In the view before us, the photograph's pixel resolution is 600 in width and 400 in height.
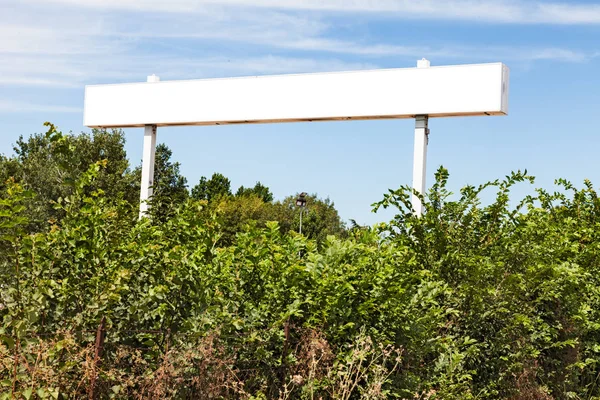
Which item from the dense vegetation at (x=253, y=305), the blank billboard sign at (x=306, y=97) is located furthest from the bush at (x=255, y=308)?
the blank billboard sign at (x=306, y=97)

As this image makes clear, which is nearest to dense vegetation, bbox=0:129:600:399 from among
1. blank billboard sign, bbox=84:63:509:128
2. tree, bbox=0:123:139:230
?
blank billboard sign, bbox=84:63:509:128

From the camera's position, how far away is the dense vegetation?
3684mm

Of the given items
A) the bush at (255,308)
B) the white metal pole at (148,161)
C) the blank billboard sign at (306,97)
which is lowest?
the bush at (255,308)

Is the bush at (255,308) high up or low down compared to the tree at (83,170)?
down

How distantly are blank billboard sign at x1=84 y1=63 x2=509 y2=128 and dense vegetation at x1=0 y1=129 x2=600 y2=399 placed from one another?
12.2 feet

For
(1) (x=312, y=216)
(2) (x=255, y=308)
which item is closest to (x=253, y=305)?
(2) (x=255, y=308)

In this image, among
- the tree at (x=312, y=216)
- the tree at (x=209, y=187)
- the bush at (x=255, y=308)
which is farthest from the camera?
the tree at (x=209, y=187)

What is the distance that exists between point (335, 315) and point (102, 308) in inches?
51.0

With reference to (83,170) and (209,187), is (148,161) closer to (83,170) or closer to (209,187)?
(83,170)

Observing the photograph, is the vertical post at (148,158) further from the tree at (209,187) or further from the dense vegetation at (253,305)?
the tree at (209,187)

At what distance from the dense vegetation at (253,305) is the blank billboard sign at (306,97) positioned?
3.72 m

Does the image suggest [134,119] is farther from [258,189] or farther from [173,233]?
[258,189]

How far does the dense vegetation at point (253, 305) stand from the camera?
368cm

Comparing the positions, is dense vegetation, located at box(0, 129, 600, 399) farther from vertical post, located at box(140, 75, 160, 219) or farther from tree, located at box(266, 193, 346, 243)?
tree, located at box(266, 193, 346, 243)
